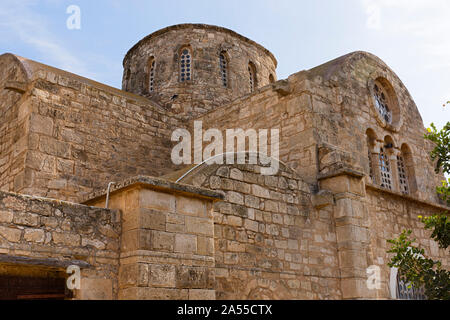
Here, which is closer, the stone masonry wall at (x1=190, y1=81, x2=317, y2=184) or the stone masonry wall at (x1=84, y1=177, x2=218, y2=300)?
the stone masonry wall at (x1=84, y1=177, x2=218, y2=300)

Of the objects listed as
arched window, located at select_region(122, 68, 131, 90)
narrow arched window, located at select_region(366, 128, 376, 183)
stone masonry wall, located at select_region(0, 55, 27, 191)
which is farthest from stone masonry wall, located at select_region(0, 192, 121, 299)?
arched window, located at select_region(122, 68, 131, 90)

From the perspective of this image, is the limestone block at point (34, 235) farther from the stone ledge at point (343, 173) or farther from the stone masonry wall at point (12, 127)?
the stone ledge at point (343, 173)

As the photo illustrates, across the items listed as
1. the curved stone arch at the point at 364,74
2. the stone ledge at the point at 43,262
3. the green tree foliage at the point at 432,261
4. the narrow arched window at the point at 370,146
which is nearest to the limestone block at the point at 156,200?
the stone ledge at the point at 43,262

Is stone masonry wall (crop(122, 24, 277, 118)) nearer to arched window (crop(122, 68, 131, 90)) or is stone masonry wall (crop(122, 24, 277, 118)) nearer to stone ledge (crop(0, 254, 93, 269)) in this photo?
arched window (crop(122, 68, 131, 90))

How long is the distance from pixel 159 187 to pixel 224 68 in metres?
9.01

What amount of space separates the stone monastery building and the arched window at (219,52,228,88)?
4 cm

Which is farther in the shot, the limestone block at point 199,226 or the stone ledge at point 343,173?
the stone ledge at point 343,173

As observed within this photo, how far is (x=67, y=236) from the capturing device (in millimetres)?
4387

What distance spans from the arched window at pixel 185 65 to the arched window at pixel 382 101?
5.09 metres

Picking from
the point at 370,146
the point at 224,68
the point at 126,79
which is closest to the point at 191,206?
the point at 370,146

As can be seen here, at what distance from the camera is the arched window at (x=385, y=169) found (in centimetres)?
976

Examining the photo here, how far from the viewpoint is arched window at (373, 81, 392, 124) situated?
10.2m

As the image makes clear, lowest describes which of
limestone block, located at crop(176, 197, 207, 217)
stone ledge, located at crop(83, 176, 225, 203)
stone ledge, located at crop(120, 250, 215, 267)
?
stone ledge, located at crop(120, 250, 215, 267)

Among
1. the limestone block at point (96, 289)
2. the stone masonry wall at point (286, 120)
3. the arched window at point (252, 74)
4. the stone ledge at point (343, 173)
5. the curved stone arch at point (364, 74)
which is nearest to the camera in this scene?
the limestone block at point (96, 289)
